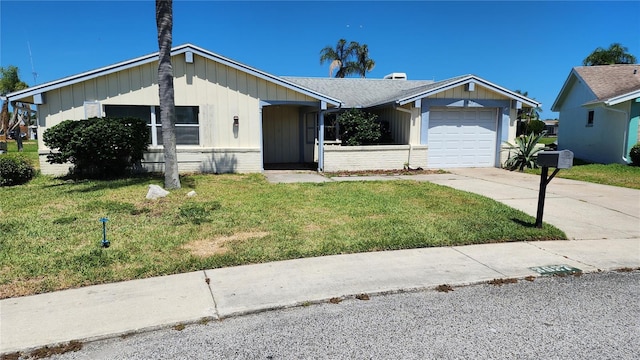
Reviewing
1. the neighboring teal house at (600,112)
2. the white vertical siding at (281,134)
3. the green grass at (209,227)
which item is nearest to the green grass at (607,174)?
the neighboring teal house at (600,112)

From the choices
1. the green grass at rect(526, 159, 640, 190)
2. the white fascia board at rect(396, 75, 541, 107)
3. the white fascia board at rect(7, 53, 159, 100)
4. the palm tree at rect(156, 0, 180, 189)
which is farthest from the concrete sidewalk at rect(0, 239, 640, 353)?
the white fascia board at rect(7, 53, 159, 100)

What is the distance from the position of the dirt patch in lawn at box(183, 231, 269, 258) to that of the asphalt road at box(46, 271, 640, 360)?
6.11 feet

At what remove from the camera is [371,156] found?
14.4m

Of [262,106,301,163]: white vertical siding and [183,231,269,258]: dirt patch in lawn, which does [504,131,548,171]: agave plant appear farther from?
[183,231,269,258]: dirt patch in lawn

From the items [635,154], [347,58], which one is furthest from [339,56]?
[635,154]

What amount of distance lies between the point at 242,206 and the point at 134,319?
446 centimetres

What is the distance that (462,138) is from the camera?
15.5m

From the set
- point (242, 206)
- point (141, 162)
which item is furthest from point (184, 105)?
point (242, 206)

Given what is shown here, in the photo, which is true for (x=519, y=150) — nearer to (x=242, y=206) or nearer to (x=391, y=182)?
(x=391, y=182)

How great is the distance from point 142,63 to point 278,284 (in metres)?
10.4

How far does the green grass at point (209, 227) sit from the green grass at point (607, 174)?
614 cm

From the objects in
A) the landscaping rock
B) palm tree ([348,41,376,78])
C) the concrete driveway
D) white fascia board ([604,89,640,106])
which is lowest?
the concrete driveway

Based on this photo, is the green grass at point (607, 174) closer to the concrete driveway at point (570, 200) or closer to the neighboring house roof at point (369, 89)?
the concrete driveway at point (570, 200)

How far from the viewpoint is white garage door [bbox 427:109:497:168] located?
1527cm
